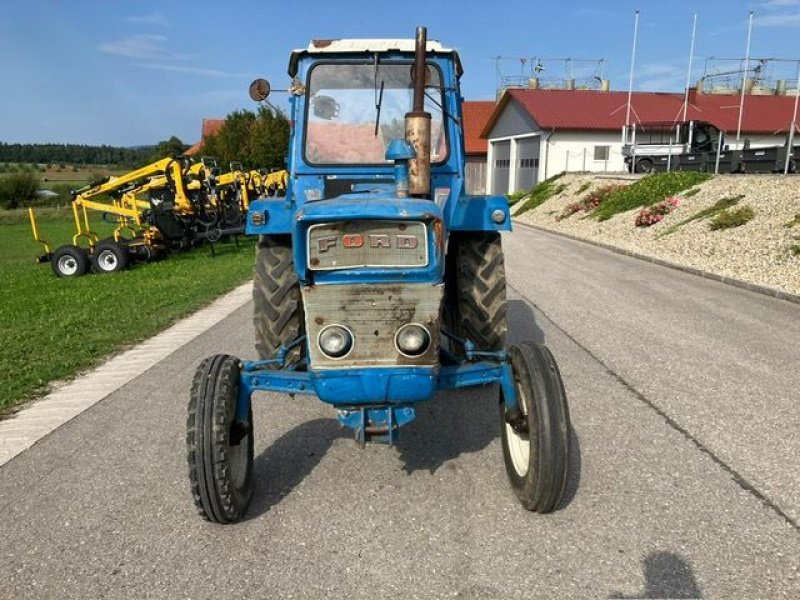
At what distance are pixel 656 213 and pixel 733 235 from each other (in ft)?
14.0

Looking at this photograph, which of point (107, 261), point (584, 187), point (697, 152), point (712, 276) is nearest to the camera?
point (712, 276)

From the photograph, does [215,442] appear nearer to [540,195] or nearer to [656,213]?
[656,213]

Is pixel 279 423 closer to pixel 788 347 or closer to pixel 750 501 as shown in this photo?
pixel 750 501

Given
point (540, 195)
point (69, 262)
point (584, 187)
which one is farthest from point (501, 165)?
point (69, 262)

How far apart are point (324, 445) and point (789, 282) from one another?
8199 mm

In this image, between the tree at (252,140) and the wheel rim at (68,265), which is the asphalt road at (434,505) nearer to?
the wheel rim at (68,265)

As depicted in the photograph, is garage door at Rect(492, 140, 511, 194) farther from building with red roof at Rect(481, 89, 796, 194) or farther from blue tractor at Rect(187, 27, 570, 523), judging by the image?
blue tractor at Rect(187, 27, 570, 523)

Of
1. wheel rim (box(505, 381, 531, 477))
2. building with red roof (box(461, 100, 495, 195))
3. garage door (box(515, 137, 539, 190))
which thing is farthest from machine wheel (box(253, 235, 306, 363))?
building with red roof (box(461, 100, 495, 195))

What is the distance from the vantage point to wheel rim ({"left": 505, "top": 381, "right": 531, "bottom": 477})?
3.28 metres

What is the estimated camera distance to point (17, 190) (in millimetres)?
49000

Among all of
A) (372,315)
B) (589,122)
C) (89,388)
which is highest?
(589,122)

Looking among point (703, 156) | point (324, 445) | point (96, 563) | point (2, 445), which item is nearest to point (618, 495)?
point (324, 445)

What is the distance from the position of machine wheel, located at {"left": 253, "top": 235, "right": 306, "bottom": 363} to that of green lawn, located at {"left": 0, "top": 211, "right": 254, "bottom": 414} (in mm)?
2039

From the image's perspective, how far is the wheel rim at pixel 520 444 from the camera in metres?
3.28
